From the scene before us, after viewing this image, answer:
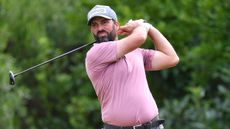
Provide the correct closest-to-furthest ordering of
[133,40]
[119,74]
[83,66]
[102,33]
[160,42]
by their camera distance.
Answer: [133,40] < [119,74] < [102,33] < [160,42] < [83,66]

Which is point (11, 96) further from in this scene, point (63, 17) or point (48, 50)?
point (63, 17)

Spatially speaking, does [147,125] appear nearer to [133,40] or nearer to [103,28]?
[133,40]

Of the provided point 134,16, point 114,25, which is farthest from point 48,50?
point 114,25

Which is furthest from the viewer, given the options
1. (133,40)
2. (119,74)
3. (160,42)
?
(160,42)

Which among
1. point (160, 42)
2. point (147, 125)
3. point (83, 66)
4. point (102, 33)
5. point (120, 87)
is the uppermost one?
point (102, 33)

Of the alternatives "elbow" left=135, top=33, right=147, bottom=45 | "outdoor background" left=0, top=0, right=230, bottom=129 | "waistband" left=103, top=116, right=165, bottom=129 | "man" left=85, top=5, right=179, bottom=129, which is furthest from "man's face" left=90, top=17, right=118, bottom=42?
"outdoor background" left=0, top=0, right=230, bottom=129

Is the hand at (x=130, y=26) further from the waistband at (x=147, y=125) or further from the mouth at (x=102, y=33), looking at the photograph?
the waistband at (x=147, y=125)

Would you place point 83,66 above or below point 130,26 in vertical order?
below

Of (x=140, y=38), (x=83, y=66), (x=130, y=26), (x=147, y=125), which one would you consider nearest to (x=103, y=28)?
(x=130, y=26)

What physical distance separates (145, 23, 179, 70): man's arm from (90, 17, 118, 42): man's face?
1.08ft

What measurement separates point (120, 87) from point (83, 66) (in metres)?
6.87

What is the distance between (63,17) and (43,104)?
1339 mm

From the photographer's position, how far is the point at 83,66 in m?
13.1

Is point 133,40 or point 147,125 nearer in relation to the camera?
point 133,40
